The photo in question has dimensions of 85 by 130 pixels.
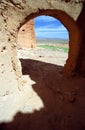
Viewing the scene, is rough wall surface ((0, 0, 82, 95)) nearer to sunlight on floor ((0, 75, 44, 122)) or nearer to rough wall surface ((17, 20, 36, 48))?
sunlight on floor ((0, 75, 44, 122))

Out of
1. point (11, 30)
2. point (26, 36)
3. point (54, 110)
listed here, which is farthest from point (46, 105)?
point (26, 36)

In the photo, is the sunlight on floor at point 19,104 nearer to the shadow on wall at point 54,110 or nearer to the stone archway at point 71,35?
the shadow on wall at point 54,110

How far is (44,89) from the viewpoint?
17.2 feet

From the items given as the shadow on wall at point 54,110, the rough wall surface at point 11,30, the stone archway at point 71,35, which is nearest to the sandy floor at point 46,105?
the shadow on wall at point 54,110

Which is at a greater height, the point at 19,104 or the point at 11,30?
the point at 11,30

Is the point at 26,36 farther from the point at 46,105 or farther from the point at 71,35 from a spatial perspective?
the point at 46,105

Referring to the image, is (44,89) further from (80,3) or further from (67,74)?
(80,3)

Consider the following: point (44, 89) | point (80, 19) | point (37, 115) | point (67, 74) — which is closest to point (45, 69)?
point (67, 74)

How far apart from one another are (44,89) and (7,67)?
4.03 ft

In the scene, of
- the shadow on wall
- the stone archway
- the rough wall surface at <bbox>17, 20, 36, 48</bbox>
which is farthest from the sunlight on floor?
the rough wall surface at <bbox>17, 20, 36, 48</bbox>

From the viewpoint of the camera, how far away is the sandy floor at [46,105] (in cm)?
412

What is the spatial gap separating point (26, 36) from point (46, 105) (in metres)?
8.19

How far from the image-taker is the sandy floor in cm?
412

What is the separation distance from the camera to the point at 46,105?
467cm
